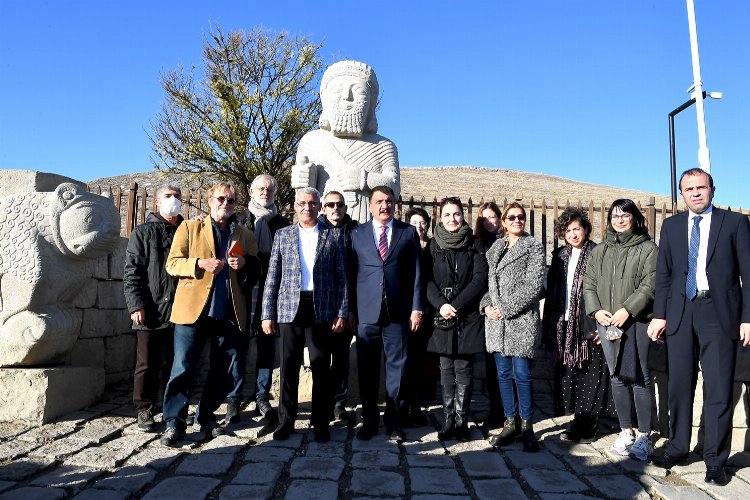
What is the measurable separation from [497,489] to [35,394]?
3384mm

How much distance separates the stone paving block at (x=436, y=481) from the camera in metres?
3.18

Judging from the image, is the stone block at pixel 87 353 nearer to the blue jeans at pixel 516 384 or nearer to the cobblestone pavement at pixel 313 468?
the cobblestone pavement at pixel 313 468

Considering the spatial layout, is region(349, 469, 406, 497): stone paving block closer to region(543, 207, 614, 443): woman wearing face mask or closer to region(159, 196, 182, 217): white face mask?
region(543, 207, 614, 443): woman wearing face mask

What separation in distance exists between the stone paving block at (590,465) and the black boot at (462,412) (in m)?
0.68

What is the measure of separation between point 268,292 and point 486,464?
72.2 inches

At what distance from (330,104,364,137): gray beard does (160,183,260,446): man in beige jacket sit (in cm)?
197

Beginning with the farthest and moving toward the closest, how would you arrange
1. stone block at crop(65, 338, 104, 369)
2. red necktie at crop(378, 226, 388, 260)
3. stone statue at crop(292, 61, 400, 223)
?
stone statue at crop(292, 61, 400, 223), stone block at crop(65, 338, 104, 369), red necktie at crop(378, 226, 388, 260)

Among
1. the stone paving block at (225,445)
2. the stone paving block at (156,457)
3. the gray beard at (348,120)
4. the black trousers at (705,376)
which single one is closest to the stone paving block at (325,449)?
the stone paving block at (225,445)

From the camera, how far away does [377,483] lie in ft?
10.7

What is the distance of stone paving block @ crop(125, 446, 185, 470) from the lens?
11.5 feet

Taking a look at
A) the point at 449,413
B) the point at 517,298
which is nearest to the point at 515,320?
the point at 517,298

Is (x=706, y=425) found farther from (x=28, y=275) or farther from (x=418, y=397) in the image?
(x=28, y=275)

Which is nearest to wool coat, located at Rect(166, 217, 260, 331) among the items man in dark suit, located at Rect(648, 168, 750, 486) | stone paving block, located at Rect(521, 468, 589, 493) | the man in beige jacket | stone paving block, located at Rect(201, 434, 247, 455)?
the man in beige jacket

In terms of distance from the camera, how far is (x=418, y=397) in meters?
4.69
